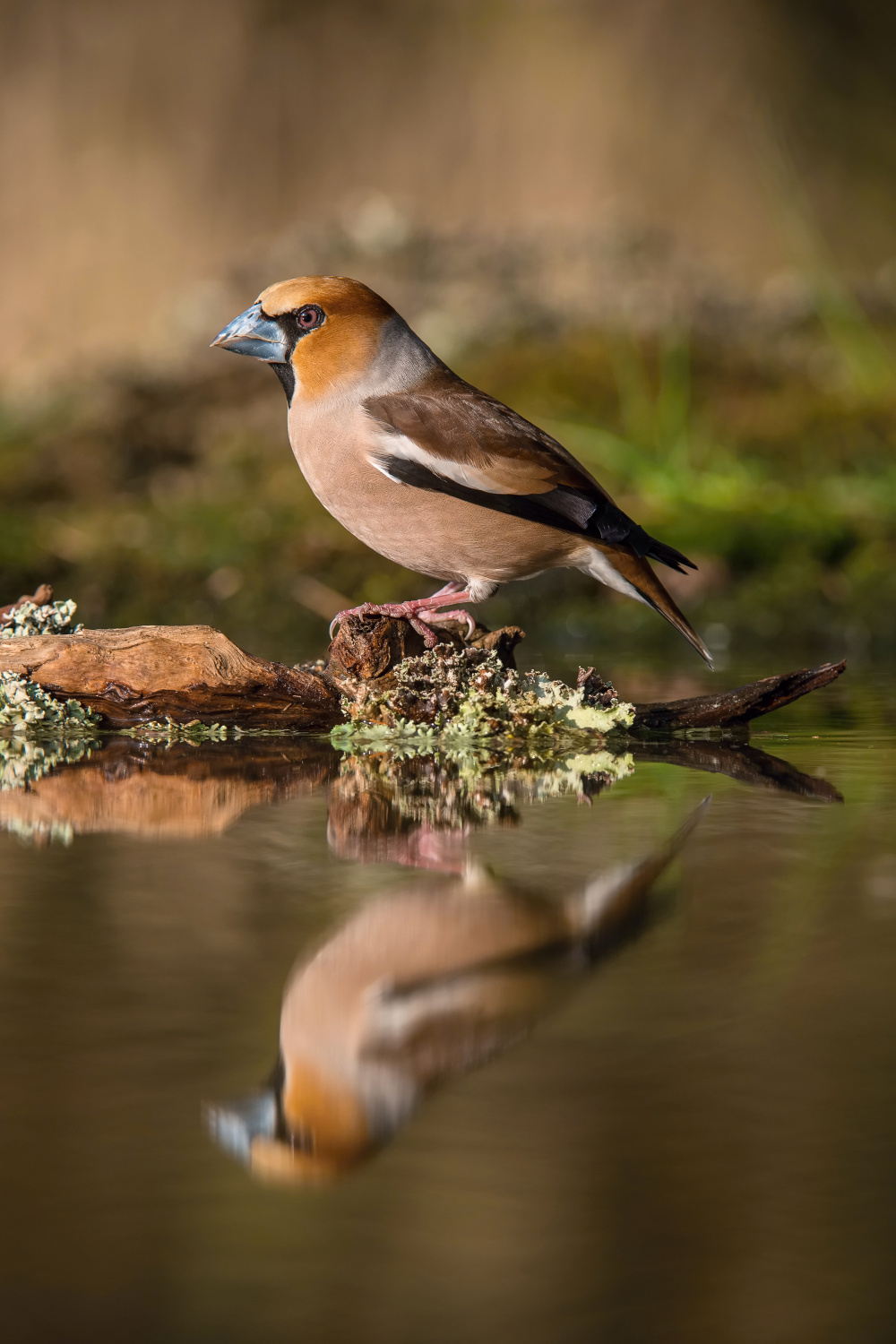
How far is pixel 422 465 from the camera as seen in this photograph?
320cm

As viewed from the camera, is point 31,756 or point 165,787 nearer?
point 165,787

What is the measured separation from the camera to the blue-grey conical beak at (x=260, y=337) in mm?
3463

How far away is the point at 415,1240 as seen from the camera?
847 mm

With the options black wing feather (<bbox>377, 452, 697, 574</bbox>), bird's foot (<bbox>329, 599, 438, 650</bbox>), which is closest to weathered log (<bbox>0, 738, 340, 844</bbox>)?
bird's foot (<bbox>329, 599, 438, 650</bbox>)

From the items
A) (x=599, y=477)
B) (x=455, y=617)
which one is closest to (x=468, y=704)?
(x=455, y=617)

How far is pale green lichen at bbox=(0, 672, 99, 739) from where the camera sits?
3.07 meters

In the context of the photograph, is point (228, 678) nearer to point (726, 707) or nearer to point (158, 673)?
point (158, 673)

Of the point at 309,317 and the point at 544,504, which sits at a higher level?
the point at 309,317

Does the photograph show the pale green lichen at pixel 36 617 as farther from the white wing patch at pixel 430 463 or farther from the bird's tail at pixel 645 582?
the bird's tail at pixel 645 582

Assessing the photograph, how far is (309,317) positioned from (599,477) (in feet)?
12.2

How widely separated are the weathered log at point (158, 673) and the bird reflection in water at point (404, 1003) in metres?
1.37

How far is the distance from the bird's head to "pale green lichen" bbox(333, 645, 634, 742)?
0.73 meters

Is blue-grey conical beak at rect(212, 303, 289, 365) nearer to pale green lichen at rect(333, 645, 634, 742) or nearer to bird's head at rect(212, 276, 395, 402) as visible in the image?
bird's head at rect(212, 276, 395, 402)

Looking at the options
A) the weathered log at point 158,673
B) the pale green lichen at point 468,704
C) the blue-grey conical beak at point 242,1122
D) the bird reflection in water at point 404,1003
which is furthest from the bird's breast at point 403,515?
the blue-grey conical beak at point 242,1122
